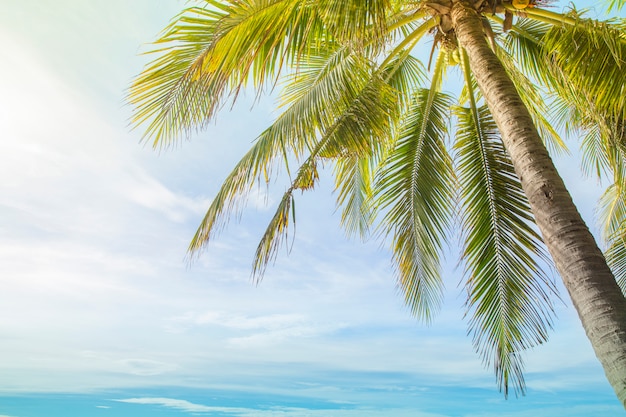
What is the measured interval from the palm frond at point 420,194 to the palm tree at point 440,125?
0.06 ft

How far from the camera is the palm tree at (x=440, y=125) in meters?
3.40

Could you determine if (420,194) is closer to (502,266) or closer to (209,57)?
(502,266)

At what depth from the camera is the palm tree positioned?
340cm

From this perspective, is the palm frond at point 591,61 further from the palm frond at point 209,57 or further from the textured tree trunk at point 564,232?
the palm frond at point 209,57

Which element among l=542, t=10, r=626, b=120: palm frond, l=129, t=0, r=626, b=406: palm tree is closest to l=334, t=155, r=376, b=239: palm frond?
l=129, t=0, r=626, b=406: palm tree

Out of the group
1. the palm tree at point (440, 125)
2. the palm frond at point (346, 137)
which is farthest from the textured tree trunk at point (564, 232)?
the palm frond at point (346, 137)

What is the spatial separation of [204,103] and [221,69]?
0.48 m

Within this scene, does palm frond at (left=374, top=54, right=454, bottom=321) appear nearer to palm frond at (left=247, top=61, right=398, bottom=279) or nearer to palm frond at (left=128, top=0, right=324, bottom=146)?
palm frond at (left=247, top=61, right=398, bottom=279)

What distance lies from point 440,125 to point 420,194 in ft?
3.01

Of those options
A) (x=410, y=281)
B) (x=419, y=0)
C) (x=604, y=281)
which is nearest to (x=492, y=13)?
(x=419, y=0)

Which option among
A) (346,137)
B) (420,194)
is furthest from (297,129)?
(420,194)

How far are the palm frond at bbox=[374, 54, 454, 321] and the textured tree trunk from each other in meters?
2.14

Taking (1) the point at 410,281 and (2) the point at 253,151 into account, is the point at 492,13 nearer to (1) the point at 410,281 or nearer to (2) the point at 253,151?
(2) the point at 253,151

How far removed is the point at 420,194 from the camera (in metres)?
6.11
